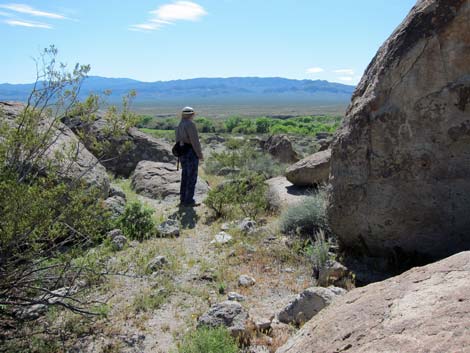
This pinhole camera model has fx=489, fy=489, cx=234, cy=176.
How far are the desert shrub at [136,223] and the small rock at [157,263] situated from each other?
3.96 feet

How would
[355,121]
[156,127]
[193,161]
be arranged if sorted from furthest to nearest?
[156,127] < [193,161] < [355,121]

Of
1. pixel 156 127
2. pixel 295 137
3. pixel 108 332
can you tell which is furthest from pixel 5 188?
pixel 156 127

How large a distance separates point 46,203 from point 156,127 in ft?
108

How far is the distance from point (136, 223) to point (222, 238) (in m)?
1.37

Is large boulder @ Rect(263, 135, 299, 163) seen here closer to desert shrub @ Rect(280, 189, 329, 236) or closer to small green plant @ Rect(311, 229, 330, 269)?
desert shrub @ Rect(280, 189, 329, 236)

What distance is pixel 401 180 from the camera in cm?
538

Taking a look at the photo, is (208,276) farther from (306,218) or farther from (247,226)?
(306,218)

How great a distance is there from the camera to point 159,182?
10883mm

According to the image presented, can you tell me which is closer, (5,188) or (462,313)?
(462,313)

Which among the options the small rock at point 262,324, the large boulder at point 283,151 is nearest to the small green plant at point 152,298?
the small rock at point 262,324

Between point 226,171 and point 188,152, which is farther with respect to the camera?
point 226,171

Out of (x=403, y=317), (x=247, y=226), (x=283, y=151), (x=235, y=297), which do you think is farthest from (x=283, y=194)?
(x=403, y=317)

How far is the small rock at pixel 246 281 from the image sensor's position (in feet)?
17.9

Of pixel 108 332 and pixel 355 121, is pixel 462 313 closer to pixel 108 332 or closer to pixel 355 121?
pixel 108 332
